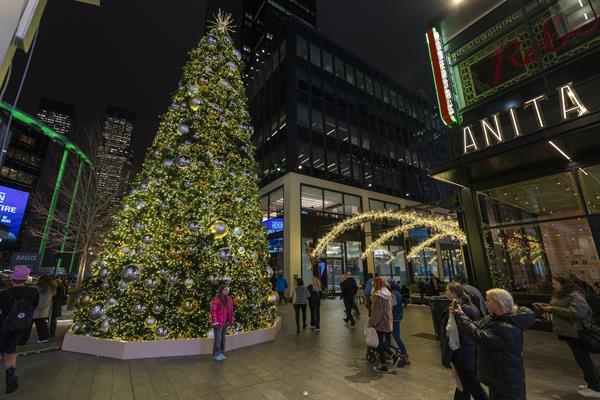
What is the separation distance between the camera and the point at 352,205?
2370cm

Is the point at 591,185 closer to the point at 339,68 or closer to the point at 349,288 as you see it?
the point at 349,288

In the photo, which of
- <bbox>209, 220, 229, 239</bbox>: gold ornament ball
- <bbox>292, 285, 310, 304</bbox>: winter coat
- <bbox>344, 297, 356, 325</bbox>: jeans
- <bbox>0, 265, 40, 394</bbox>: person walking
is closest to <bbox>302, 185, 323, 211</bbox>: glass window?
<bbox>344, 297, 356, 325</bbox>: jeans

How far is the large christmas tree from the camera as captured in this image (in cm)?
637

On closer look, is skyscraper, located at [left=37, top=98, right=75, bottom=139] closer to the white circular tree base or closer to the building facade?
the white circular tree base

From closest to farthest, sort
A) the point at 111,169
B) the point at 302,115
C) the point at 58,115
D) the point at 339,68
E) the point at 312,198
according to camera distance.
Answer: the point at 111,169 → the point at 312,198 → the point at 302,115 → the point at 339,68 → the point at 58,115

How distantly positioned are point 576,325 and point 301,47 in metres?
26.4

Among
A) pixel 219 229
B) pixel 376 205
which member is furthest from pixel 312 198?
pixel 219 229

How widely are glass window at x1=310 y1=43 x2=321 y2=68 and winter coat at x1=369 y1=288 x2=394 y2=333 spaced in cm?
2469

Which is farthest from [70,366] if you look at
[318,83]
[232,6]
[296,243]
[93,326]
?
[232,6]

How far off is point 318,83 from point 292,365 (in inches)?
944

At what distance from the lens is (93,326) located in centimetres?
650

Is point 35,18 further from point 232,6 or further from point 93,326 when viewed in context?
point 232,6

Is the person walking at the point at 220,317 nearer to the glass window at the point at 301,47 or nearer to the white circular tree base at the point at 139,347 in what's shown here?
the white circular tree base at the point at 139,347

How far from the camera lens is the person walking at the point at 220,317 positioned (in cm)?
609
